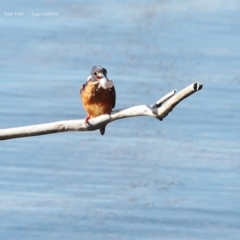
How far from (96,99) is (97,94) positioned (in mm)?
49

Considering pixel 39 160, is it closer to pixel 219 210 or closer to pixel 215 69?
pixel 219 210

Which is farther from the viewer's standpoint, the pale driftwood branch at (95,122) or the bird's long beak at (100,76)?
the bird's long beak at (100,76)

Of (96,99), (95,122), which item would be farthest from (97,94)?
(95,122)

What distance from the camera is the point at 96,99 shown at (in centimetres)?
624

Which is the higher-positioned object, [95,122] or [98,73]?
[98,73]

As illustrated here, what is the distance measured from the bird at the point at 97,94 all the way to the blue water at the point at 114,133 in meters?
1.73

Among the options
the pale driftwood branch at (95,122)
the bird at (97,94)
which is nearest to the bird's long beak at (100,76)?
the bird at (97,94)

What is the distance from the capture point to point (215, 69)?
34.7 ft

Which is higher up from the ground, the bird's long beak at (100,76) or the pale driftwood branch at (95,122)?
the bird's long beak at (100,76)

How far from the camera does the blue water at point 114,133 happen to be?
815 centimetres

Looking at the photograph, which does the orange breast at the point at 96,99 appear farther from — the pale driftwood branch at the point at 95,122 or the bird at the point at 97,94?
the pale driftwood branch at the point at 95,122

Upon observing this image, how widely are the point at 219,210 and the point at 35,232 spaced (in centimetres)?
112

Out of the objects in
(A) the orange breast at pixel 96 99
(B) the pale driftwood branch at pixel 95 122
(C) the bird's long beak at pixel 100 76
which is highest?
(C) the bird's long beak at pixel 100 76

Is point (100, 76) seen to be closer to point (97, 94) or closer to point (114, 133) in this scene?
point (97, 94)
